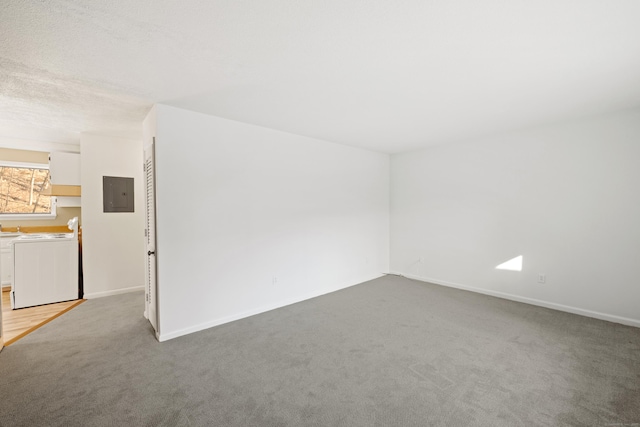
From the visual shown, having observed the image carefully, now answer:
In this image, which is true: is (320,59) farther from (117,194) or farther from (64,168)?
(64,168)

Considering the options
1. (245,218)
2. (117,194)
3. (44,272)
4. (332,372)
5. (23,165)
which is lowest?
(332,372)

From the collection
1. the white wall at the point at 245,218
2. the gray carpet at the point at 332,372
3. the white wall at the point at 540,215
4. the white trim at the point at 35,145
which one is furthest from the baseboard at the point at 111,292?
the white wall at the point at 540,215

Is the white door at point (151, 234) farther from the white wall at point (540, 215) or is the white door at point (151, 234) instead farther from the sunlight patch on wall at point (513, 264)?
the sunlight patch on wall at point (513, 264)

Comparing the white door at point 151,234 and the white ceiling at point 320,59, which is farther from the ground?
the white ceiling at point 320,59

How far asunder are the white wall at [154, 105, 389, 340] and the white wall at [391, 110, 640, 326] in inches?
55.8

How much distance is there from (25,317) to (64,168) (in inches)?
90.2

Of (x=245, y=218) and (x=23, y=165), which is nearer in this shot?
(x=245, y=218)

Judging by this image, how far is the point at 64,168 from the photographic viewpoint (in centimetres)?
430

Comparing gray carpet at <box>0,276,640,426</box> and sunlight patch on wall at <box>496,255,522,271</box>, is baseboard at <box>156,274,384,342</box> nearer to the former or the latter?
gray carpet at <box>0,276,640,426</box>

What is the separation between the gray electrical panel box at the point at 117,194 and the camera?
4207 millimetres

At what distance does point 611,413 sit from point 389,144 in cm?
394

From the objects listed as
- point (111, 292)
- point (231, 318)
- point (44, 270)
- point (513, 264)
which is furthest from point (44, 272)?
point (513, 264)

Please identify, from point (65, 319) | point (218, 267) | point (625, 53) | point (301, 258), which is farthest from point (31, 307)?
point (625, 53)

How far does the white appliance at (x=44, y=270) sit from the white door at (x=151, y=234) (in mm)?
1867
